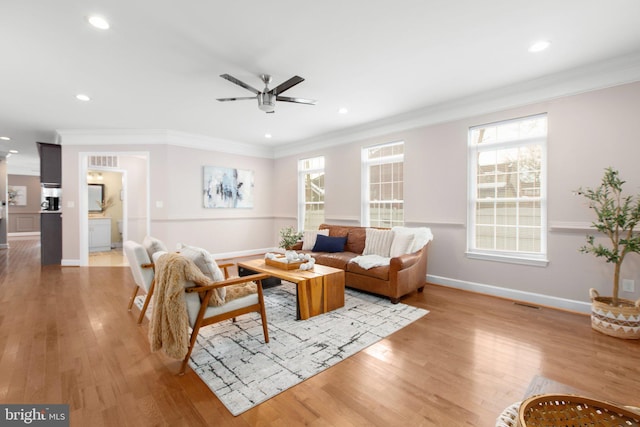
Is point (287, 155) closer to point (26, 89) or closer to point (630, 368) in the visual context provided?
point (26, 89)

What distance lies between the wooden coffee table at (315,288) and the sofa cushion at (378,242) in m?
1.26

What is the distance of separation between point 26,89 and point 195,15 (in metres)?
3.12

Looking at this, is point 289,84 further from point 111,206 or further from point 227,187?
point 111,206

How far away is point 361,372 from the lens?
2.15 m

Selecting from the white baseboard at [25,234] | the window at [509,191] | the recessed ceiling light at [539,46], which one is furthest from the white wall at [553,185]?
the white baseboard at [25,234]

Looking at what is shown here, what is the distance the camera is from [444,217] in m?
4.38

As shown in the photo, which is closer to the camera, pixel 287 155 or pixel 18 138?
pixel 18 138

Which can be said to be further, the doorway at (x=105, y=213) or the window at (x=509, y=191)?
the doorway at (x=105, y=213)

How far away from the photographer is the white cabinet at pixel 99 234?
7.64 metres

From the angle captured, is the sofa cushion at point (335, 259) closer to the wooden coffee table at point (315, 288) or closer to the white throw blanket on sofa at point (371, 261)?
the white throw blanket on sofa at point (371, 261)

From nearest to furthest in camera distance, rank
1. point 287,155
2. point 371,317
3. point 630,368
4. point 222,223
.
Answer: point 630,368 < point 371,317 < point 222,223 < point 287,155

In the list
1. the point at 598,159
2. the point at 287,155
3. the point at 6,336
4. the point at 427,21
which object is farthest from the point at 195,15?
the point at 287,155

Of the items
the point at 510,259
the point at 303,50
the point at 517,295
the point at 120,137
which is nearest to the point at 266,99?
the point at 303,50

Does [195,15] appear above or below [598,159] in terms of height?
above
